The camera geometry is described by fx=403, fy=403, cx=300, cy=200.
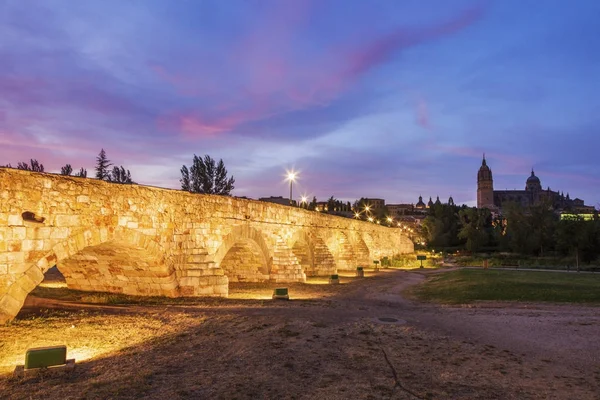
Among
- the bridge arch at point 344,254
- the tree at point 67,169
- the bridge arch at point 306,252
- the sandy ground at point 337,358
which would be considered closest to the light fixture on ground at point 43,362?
the sandy ground at point 337,358

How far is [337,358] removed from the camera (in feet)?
23.6

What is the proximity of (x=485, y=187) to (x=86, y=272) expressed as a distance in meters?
169

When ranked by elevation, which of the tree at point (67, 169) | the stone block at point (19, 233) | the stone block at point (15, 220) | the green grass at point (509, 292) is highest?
the tree at point (67, 169)

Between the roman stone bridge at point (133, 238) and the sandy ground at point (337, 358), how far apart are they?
1818mm

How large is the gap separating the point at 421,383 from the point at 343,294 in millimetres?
11749

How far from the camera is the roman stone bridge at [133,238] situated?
29.6 feet

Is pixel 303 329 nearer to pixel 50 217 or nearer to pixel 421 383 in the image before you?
pixel 421 383

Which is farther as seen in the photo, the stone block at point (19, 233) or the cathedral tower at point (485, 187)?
the cathedral tower at point (485, 187)

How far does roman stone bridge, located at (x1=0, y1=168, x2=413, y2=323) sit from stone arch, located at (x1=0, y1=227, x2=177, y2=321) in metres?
0.02

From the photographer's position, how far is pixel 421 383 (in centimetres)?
602

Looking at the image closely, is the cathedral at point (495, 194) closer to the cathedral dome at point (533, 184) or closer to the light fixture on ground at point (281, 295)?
the cathedral dome at point (533, 184)

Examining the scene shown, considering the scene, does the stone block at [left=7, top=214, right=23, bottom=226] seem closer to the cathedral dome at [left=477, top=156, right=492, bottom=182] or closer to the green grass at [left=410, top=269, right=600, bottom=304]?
the green grass at [left=410, top=269, right=600, bottom=304]

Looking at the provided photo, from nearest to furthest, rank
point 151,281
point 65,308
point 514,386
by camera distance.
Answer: point 514,386
point 65,308
point 151,281

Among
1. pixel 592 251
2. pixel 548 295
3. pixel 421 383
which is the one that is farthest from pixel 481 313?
pixel 592 251
